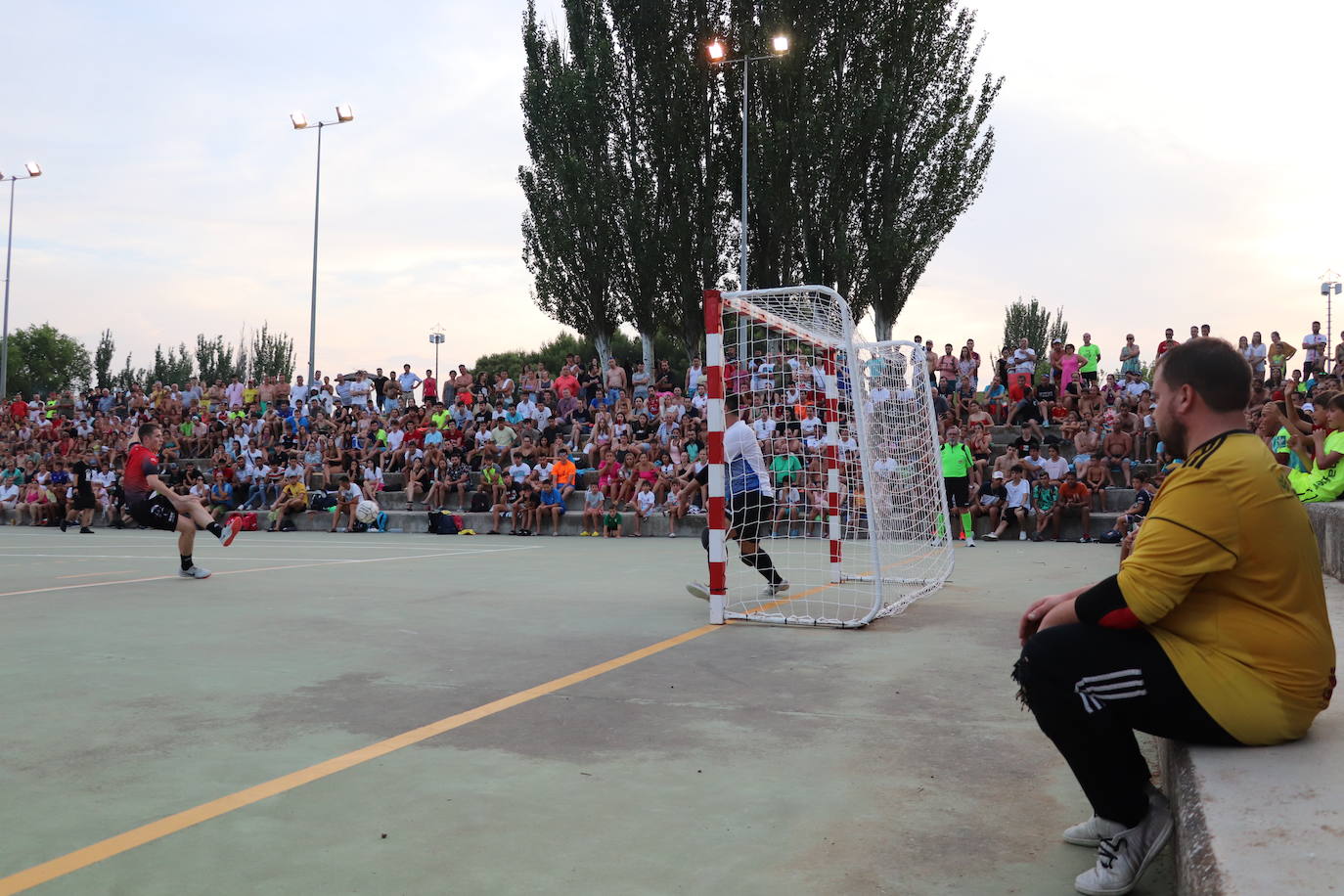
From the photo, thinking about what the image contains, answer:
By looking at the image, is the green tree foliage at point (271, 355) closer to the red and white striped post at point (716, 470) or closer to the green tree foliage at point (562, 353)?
the green tree foliage at point (562, 353)

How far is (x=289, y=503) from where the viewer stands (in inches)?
911

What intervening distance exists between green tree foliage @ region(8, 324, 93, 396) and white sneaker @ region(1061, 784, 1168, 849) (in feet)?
294

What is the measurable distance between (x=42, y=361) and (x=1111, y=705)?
94.3m

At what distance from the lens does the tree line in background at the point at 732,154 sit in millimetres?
31750

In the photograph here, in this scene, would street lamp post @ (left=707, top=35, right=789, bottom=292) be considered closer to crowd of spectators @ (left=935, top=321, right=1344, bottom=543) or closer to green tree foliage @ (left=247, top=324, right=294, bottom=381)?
crowd of spectators @ (left=935, top=321, right=1344, bottom=543)

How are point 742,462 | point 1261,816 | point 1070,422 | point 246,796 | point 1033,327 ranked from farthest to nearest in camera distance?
point 1033,327 → point 1070,422 → point 742,462 → point 246,796 → point 1261,816

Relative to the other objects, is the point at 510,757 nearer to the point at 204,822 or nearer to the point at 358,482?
the point at 204,822

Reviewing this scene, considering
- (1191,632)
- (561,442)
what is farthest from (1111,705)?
(561,442)

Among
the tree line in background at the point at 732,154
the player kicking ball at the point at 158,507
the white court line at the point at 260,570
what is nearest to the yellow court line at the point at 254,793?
the white court line at the point at 260,570

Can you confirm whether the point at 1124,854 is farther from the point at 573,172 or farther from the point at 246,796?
the point at 573,172

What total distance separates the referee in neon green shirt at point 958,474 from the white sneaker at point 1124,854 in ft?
48.3

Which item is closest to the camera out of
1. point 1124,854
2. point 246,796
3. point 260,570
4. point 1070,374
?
point 1124,854

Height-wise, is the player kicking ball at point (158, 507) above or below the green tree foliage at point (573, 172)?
below

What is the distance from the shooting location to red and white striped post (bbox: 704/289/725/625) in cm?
771
